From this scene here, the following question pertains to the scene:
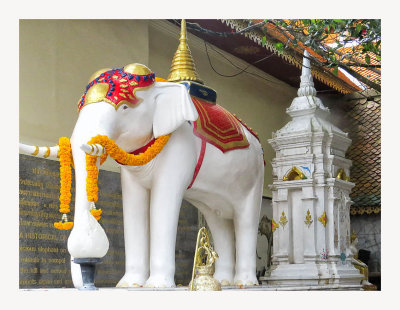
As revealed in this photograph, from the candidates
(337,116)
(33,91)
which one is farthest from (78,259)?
(337,116)

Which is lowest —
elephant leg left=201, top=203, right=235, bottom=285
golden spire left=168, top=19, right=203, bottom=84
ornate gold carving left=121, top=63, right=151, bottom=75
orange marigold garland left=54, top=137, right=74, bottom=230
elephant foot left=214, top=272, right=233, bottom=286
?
elephant foot left=214, top=272, right=233, bottom=286

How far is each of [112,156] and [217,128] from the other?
3.45ft

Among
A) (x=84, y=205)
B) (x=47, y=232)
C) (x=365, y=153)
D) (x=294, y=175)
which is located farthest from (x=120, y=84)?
(x=365, y=153)

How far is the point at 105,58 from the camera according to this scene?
607cm

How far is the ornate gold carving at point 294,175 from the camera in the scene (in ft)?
19.9

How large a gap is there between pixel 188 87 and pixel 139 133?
0.70m

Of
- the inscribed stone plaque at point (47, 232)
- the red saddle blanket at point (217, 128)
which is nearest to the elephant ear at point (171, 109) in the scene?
the red saddle blanket at point (217, 128)

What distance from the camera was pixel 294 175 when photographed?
6164 mm

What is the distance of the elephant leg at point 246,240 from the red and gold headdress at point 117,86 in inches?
50.0

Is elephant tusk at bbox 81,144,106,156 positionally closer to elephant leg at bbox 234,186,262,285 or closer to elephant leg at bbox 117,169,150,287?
elephant leg at bbox 117,169,150,287

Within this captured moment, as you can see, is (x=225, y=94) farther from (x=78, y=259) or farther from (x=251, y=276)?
(x=78, y=259)

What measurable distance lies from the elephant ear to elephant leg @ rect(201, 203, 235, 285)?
1.03m

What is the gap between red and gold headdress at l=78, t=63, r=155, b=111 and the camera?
4168 mm

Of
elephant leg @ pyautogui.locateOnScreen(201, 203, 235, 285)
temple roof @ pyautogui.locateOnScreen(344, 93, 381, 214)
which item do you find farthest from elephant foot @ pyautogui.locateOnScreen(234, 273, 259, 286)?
temple roof @ pyautogui.locateOnScreen(344, 93, 381, 214)
